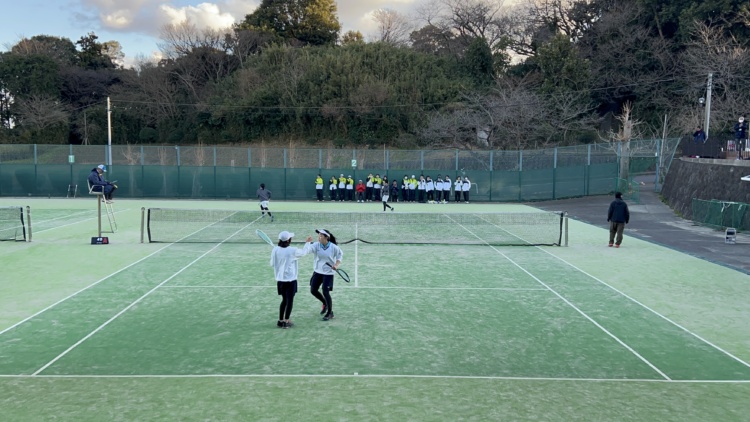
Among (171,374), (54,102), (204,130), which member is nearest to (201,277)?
(171,374)

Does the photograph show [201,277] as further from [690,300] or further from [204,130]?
[204,130]

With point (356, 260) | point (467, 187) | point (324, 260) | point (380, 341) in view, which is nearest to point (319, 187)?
point (467, 187)

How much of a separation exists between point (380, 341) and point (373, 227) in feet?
51.3

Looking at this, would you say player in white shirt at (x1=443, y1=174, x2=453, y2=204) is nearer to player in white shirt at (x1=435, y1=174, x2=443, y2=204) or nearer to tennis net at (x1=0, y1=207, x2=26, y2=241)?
player in white shirt at (x1=435, y1=174, x2=443, y2=204)

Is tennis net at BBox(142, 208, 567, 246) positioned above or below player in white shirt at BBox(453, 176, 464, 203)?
below

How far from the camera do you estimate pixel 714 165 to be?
28859mm

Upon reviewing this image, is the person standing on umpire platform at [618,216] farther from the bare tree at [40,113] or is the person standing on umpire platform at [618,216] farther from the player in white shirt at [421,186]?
the bare tree at [40,113]

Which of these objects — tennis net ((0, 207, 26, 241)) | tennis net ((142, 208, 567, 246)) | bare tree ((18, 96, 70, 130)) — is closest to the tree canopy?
bare tree ((18, 96, 70, 130))

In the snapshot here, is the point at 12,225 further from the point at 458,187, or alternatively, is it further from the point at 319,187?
the point at 458,187

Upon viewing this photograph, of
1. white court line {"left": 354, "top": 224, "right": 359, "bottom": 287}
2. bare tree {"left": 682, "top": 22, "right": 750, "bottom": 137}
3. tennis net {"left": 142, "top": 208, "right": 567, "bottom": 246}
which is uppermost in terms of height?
bare tree {"left": 682, "top": 22, "right": 750, "bottom": 137}

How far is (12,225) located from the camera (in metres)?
24.2

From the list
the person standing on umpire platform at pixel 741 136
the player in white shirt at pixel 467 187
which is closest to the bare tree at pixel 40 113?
the player in white shirt at pixel 467 187

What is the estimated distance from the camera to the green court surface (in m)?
7.56

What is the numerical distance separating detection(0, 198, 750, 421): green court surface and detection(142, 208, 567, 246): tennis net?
3.76 meters
